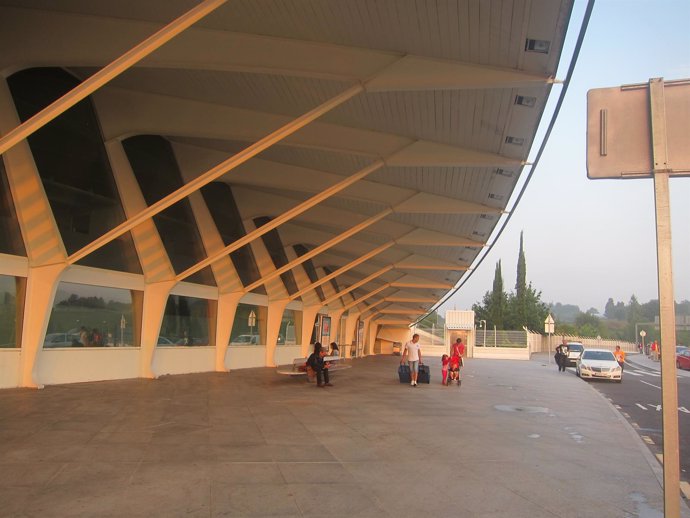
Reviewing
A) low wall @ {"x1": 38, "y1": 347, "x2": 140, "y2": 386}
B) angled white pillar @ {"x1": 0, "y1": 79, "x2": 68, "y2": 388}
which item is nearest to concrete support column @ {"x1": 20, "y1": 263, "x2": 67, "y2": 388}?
angled white pillar @ {"x1": 0, "y1": 79, "x2": 68, "y2": 388}

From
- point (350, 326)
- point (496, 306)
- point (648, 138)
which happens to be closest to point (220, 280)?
point (648, 138)

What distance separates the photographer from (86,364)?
14.7 meters

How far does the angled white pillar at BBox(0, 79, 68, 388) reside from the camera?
12.5 metres

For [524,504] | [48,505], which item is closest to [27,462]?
[48,505]

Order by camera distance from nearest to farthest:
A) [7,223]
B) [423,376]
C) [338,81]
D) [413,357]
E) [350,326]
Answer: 1. [7,223]
2. [338,81]
3. [413,357]
4. [423,376]
5. [350,326]

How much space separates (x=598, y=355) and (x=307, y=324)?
537 inches

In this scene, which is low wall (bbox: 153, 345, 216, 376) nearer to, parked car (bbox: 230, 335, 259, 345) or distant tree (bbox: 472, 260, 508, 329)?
parked car (bbox: 230, 335, 259, 345)

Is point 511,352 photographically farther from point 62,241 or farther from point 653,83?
point 653,83

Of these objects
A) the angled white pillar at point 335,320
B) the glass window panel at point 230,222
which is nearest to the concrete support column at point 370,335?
the angled white pillar at point 335,320

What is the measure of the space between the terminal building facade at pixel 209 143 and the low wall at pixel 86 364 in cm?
4

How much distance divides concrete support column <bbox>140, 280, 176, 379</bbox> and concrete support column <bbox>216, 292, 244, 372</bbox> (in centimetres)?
386

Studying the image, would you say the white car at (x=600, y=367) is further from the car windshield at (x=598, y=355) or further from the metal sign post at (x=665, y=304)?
the metal sign post at (x=665, y=304)

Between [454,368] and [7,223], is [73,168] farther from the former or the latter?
[454,368]

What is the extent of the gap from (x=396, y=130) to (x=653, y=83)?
12.4 metres
